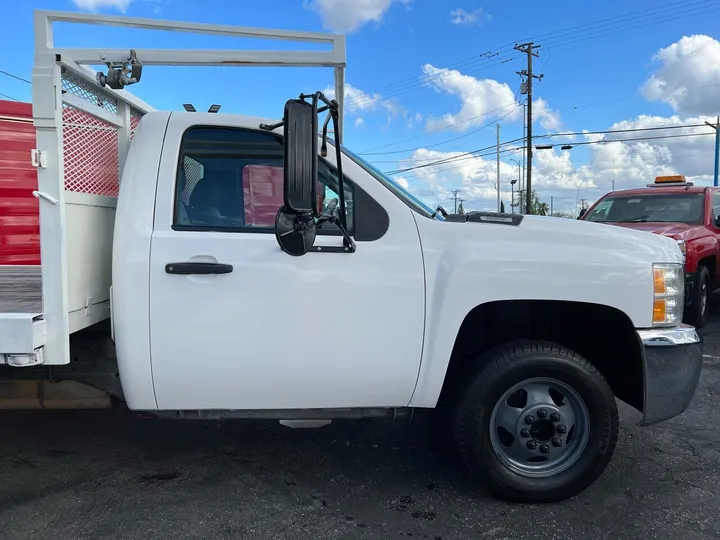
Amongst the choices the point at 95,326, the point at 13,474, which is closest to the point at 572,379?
the point at 95,326

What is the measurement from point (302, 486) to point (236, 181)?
5.77ft

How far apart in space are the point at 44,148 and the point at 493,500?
286 cm

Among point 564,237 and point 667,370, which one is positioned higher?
point 564,237

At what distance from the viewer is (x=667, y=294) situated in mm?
2959

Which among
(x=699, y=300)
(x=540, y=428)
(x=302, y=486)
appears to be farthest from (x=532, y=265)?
(x=699, y=300)

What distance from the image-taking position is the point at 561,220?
10.1ft

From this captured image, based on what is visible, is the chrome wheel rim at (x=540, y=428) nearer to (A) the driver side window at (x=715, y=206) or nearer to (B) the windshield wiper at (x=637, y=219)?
(B) the windshield wiper at (x=637, y=219)

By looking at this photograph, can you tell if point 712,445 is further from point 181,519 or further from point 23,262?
point 23,262

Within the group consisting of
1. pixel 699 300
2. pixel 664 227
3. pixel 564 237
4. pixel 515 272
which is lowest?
pixel 699 300

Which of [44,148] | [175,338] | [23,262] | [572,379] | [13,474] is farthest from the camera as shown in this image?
[23,262]

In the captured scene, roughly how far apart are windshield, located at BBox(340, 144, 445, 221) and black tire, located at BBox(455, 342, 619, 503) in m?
0.85

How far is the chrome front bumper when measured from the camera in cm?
291

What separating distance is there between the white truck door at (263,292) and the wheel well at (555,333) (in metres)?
0.46

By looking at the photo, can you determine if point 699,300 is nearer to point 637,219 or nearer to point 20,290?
point 637,219
